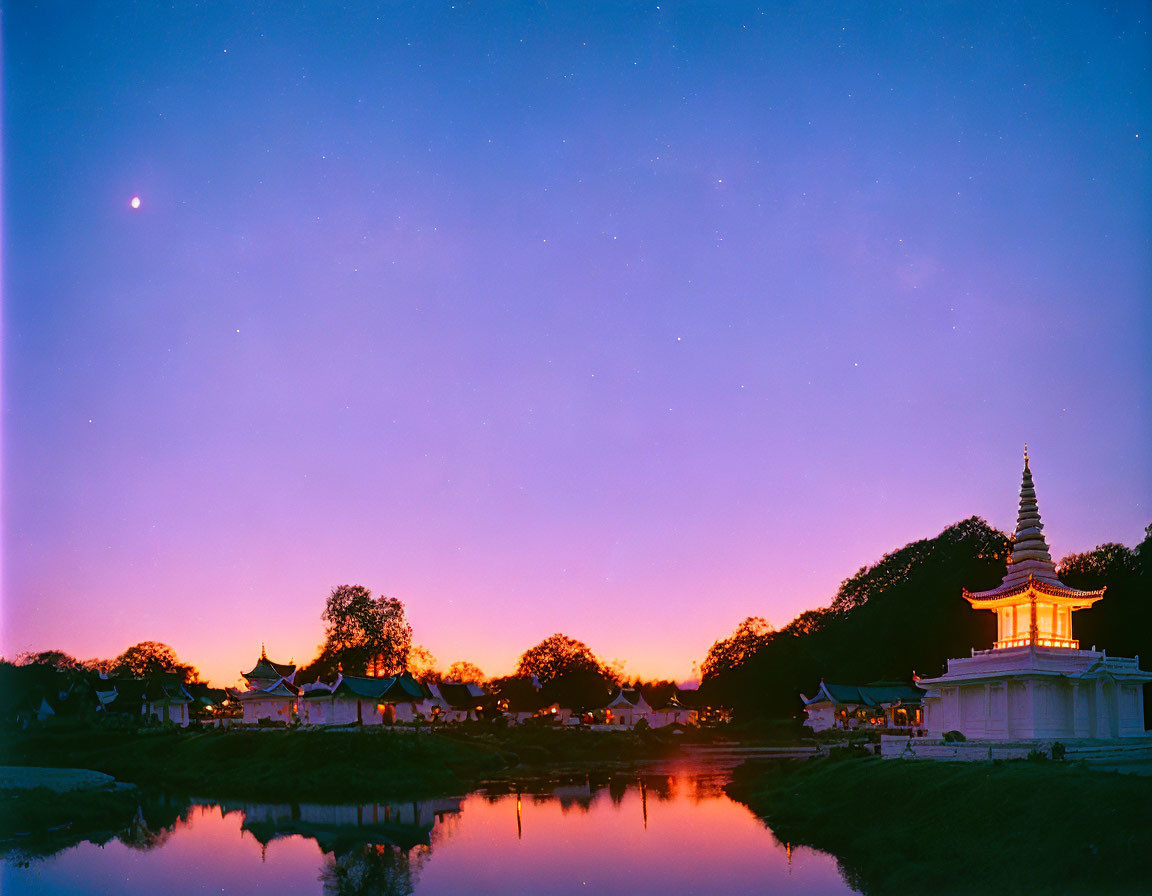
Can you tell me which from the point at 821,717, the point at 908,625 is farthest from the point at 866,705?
the point at 908,625

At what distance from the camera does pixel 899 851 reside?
25672 millimetres

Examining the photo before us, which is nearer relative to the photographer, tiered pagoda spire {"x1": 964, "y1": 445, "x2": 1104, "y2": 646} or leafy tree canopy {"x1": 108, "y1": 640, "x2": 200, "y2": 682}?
tiered pagoda spire {"x1": 964, "y1": 445, "x2": 1104, "y2": 646}

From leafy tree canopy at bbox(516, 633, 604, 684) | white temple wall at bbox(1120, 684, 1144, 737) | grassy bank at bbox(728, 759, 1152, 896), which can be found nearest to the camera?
grassy bank at bbox(728, 759, 1152, 896)

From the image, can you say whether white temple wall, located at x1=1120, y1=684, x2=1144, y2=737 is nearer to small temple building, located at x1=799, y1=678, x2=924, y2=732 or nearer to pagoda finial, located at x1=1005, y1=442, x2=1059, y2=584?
pagoda finial, located at x1=1005, y1=442, x2=1059, y2=584

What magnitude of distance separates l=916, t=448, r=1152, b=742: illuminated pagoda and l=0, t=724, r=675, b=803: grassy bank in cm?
2578

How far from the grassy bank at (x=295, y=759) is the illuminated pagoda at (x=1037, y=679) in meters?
25.8

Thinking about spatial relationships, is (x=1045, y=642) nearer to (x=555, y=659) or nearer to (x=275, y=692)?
(x=275, y=692)

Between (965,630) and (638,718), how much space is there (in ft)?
149

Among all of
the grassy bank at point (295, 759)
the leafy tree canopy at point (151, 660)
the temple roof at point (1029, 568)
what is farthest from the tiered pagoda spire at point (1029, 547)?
the leafy tree canopy at point (151, 660)

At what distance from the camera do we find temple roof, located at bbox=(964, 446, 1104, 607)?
41.8m

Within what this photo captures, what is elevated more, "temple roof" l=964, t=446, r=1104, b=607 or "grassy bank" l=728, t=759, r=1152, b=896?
"temple roof" l=964, t=446, r=1104, b=607

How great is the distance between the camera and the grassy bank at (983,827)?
1964cm

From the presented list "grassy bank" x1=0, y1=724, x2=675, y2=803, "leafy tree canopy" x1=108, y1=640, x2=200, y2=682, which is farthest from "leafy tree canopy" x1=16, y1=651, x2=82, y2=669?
"grassy bank" x1=0, y1=724, x2=675, y2=803

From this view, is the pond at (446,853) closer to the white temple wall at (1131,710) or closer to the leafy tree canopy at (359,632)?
the white temple wall at (1131,710)
